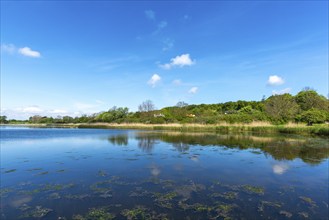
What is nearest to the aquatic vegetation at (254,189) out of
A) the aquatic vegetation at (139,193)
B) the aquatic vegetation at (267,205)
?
the aquatic vegetation at (267,205)

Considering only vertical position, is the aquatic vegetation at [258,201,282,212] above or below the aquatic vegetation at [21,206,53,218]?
below

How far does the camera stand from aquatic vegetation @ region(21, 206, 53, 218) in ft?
12.5

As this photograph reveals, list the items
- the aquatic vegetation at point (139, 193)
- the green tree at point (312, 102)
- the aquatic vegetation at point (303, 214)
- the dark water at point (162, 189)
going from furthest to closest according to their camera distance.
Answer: the green tree at point (312, 102)
the aquatic vegetation at point (139, 193)
the dark water at point (162, 189)
the aquatic vegetation at point (303, 214)

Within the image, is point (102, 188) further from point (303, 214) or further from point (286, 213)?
point (303, 214)

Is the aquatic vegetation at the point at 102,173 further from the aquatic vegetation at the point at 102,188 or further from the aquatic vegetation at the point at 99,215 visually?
the aquatic vegetation at the point at 99,215

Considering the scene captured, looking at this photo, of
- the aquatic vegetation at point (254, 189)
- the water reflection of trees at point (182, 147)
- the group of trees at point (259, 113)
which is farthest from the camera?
the group of trees at point (259, 113)

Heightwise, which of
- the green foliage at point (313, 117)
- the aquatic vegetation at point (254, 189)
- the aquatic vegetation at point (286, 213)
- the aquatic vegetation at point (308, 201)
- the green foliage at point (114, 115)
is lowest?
the aquatic vegetation at point (308, 201)

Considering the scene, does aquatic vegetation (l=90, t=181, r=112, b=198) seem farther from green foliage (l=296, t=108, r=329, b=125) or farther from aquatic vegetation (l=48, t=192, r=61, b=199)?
green foliage (l=296, t=108, r=329, b=125)

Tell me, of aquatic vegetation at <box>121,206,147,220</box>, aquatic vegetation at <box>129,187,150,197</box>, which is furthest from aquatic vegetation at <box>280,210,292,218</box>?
aquatic vegetation at <box>129,187,150,197</box>

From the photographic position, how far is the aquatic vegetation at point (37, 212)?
3801 millimetres

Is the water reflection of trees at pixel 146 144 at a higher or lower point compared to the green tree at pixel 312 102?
lower

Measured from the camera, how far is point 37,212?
397cm

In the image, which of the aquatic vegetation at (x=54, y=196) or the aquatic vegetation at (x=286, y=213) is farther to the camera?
the aquatic vegetation at (x=54, y=196)

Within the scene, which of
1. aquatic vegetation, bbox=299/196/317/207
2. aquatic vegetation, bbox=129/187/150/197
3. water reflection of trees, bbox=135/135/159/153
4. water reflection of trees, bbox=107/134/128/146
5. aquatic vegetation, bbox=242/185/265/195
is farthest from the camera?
water reflection of trees, bbox=107/134/128/146
